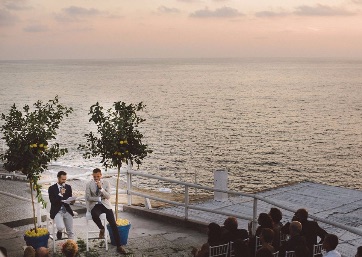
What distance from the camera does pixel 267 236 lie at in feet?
23.2

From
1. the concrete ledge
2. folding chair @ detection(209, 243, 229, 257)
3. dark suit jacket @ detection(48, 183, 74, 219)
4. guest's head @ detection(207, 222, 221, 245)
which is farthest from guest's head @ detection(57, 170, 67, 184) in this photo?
folding chair @ detection(209, 243, 229, 257)

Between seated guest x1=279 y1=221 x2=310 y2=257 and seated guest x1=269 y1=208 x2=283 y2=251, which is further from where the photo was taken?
seated guest x1=269 y1=208 x2=283 y2=251

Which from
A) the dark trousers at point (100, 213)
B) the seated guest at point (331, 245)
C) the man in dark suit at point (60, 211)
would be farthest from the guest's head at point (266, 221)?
the man in dark suit at point (60, 211)

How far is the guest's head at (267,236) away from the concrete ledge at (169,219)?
3496mm

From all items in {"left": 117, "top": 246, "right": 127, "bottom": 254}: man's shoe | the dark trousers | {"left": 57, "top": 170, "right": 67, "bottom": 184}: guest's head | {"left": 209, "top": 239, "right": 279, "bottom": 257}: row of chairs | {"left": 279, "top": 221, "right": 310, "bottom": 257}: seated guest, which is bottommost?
{"left": 117, "top": 246, "right": 127, "bottom": 254}: man's shoe

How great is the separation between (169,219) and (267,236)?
4451 mm

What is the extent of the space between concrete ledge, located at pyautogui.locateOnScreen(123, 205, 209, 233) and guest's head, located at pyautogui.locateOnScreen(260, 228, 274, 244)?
138 inches

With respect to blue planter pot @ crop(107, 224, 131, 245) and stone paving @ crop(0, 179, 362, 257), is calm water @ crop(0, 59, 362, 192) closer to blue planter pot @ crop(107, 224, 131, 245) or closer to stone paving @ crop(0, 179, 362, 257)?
stone paving @ crop(0, 179, 362, 257)

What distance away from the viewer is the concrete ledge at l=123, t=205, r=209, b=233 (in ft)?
35.0

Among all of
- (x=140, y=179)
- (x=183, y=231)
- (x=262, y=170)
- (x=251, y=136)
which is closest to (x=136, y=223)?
(x=183, y=231)

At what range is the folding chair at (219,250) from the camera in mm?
7444

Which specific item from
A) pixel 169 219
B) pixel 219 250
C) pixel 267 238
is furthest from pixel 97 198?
pixel 267 238

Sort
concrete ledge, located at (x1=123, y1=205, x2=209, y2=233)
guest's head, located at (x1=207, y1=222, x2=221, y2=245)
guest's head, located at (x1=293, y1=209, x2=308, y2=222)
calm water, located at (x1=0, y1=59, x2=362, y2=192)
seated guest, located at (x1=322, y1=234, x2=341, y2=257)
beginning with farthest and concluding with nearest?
calm water, located at (x1=0, y1=59, x2=362, y2=192)
concrete ledge, located at (x1=123, y1=205, x2=209, y2=233)
guest's head, located at (x1=293, y1=209, x2=308, y2=222)
guest's head, located at (x1=207, y1=222, x2=221, y2=245)
seated guest, located at (x1=322, y1=234, x2=341, y2=257)

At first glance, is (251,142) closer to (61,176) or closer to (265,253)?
(61,176)
